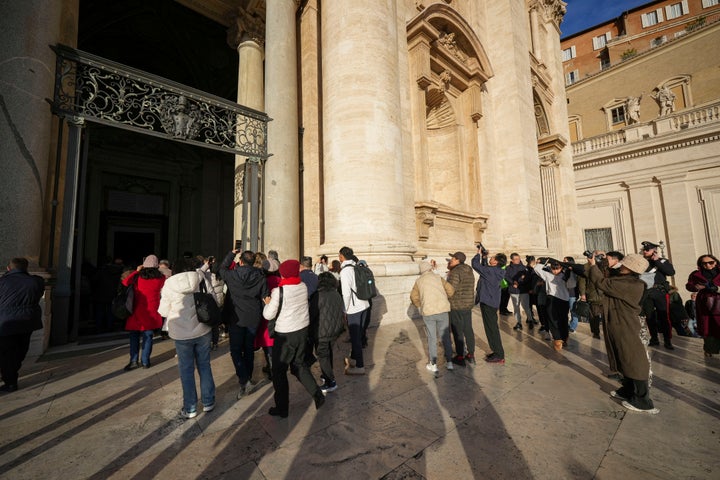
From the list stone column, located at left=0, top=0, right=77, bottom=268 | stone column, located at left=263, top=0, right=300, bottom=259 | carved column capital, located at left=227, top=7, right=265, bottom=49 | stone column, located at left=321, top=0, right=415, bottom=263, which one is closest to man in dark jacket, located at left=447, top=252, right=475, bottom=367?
stone column, located at left=321, top=0, right=415, bottom=263

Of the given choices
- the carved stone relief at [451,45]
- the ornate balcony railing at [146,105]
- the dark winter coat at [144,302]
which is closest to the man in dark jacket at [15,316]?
the dark winter coat at [144,302]

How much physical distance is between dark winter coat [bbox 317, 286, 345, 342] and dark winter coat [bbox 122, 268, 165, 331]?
2.52 metres

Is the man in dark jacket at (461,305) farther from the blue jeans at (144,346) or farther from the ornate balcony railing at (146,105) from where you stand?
the ornate balcony railing at (146,105)

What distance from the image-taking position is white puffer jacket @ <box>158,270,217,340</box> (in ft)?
9.05

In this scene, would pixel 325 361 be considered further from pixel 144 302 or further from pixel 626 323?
pixel 626 323

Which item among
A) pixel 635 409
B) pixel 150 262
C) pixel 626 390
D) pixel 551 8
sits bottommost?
pixel 635 409

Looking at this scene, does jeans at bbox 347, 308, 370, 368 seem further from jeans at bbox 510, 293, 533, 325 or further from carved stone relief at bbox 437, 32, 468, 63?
carved stone relief at bbox 437, 32, 468, 63

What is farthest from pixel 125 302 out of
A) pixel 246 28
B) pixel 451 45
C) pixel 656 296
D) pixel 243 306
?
pixel 451 45

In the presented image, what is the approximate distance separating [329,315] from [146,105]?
5961 mm

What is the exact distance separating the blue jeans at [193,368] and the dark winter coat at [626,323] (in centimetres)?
405

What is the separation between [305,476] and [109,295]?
6767mm

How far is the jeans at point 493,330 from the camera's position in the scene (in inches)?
160

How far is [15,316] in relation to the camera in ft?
11.1

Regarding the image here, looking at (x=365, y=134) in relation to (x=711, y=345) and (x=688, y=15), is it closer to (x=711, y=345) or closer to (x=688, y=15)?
(x=711, y=345)
